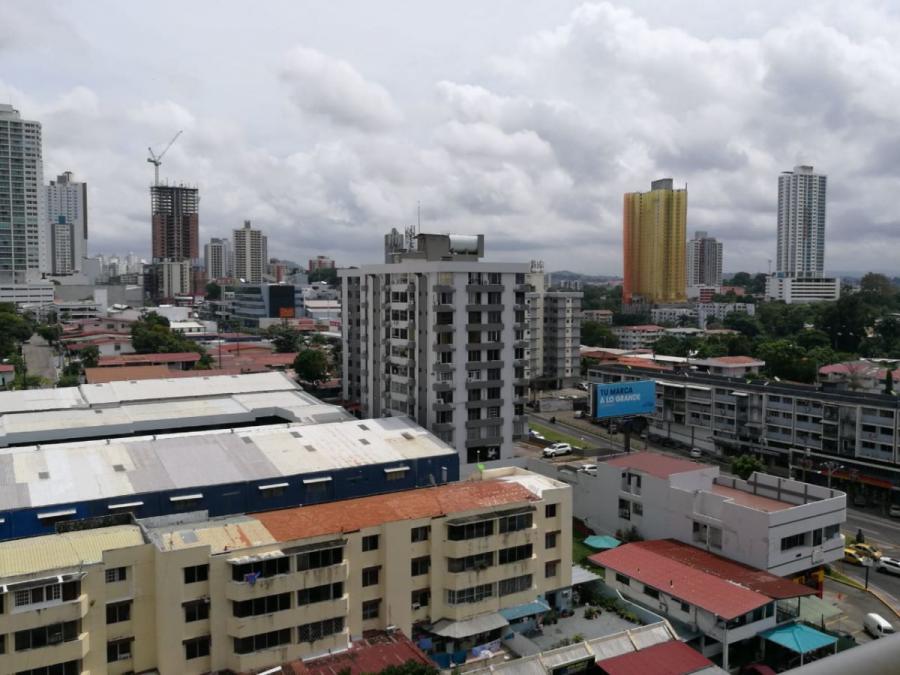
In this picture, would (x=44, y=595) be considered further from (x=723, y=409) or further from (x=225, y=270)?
(x=225, y=270)

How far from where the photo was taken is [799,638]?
15.8 m

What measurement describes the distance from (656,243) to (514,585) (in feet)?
288

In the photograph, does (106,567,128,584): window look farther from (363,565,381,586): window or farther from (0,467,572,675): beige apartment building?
(363,565,381,586): window

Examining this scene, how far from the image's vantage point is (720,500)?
19.2m

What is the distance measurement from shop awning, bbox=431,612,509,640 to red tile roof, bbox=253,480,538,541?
86.0 inches

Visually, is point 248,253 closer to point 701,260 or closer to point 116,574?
point 701,260

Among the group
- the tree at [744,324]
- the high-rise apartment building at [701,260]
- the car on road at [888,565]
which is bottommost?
the car on road at [888,565]

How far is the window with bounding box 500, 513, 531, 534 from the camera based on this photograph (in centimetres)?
1563

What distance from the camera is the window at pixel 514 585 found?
1570 cm

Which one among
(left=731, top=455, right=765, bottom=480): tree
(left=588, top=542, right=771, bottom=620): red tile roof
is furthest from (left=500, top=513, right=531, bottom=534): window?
(left=731, top=455, right=765, bottom=480): tree

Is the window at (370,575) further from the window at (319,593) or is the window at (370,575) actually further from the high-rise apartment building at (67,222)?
the high-rise apartment building at (67,222)

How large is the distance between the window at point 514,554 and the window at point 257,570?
15.7 feet

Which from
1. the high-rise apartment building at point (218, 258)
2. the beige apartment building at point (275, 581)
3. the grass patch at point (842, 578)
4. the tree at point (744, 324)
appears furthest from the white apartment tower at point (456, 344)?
the high-rise apartment building at point (218, 258)

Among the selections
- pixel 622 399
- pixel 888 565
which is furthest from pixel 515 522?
pixel 622 399
